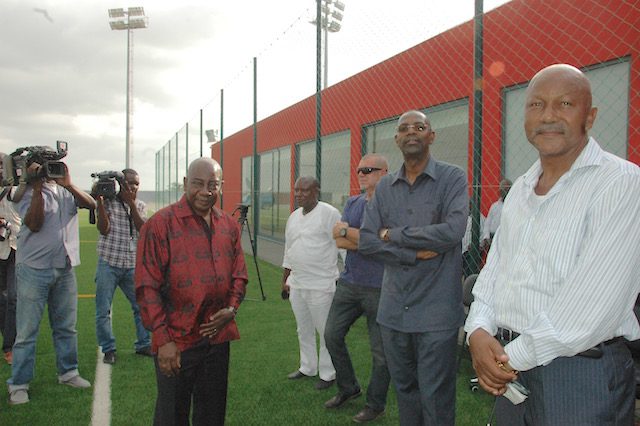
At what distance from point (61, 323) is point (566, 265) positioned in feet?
13.1

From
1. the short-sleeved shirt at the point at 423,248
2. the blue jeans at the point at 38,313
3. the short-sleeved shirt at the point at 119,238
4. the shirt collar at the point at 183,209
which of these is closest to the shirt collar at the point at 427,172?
the short-sleeved shirt at the point at 423,248

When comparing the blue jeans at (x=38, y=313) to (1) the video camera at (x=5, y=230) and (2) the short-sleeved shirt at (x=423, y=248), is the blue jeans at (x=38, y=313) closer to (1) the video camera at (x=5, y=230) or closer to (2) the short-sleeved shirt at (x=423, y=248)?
(1) the video camera at (x=5, y=230)

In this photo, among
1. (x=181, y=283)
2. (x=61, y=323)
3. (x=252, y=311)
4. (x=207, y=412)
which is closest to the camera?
(x=181, y=283)

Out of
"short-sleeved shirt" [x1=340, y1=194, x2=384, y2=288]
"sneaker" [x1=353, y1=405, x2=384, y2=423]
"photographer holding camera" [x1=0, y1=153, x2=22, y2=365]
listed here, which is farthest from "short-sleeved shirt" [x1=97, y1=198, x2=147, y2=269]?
"sneaker" [x1=353, y1=405, x2=384, y2=423]

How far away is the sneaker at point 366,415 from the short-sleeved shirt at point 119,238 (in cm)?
264

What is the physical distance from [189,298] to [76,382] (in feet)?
8.10

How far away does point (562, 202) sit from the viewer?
1.61m

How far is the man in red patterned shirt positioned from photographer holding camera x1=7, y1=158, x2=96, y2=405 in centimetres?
191

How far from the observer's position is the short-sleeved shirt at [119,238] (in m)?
4.89

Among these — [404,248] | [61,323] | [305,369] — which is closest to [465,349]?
[305,369]

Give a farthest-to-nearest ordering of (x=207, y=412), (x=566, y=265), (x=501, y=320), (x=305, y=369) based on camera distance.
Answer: (x=305, y=369)
(x=207, y=412)
(x=501, y=320)
(x=566, y=265)

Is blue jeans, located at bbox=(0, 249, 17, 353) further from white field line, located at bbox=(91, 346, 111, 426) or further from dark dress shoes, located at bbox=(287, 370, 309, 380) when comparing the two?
dark dress shoes, located at bbox=(287, 370, 309, 380)

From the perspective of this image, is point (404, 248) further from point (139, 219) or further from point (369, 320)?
point (139, 219)

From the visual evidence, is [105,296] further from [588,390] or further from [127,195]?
[588,390]
